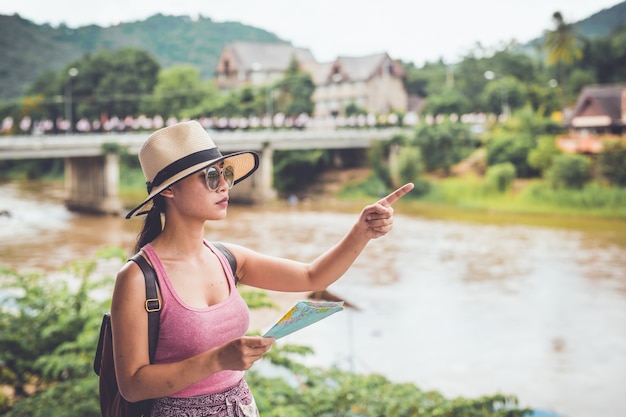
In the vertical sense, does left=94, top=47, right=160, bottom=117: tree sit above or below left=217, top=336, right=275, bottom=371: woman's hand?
above

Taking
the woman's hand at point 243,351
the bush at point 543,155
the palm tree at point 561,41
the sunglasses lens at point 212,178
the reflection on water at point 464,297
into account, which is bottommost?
the reflection on water at point 464,297

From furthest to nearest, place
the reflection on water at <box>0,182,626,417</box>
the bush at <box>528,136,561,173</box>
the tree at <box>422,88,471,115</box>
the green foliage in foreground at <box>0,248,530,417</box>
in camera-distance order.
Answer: the tree at <box>422,88,471,115</box> → the bush at <box>528,136,561,173</box> → the reflection on water at <box>0,182,626,417</box> → the green foliage in foreground at <box>0,248,530,417</box>

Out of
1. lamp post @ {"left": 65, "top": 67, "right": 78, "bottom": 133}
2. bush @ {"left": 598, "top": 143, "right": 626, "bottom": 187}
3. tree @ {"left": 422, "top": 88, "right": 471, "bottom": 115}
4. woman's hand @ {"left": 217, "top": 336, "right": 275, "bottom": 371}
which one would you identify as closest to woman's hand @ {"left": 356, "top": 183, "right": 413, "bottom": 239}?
woman's hand @ {"left": 217, "top": 336, "right": 275, "bottom": 371}

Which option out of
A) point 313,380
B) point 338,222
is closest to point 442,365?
point 313,380

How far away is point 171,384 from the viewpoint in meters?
1.45

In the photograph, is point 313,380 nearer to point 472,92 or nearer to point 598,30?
point 472,92

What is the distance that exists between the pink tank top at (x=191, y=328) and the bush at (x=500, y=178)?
75.6 feet

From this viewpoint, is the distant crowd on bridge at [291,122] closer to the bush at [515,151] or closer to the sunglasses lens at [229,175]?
the bush at [515,151]

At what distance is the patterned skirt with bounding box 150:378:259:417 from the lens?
1553 mm

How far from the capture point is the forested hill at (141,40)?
41.4 metres

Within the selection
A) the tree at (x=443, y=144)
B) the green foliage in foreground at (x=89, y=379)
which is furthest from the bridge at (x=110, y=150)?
the green foliage in foreground at (x=89, y=379)

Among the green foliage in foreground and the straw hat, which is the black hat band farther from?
the green foliage in foreground

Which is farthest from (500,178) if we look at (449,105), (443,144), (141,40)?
(141,40)

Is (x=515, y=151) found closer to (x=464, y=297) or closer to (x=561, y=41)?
(x=561, y=41)
